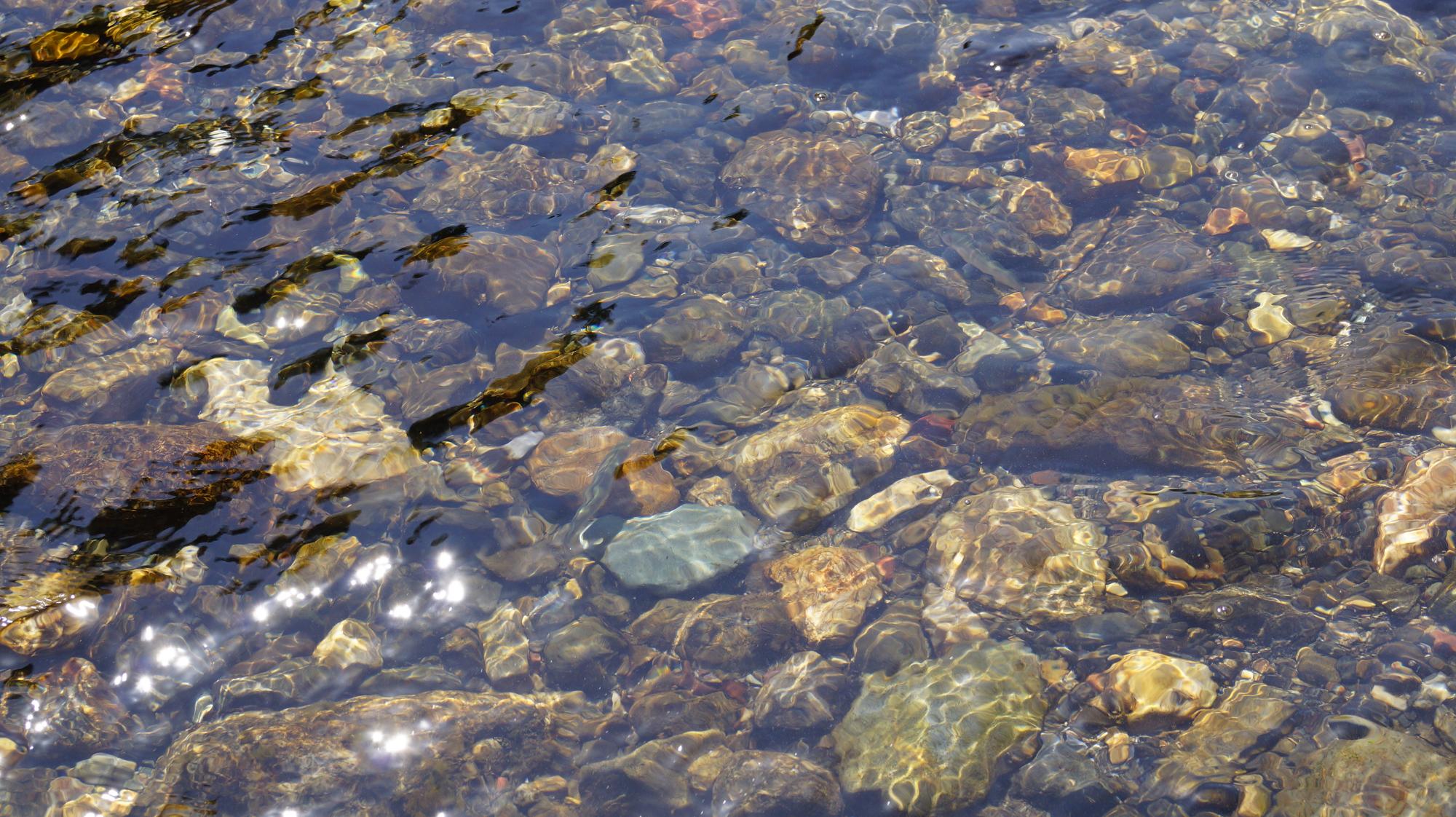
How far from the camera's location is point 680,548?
6383 mm

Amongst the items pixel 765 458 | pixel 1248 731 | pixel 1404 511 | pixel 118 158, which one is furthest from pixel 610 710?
pixel 118 158

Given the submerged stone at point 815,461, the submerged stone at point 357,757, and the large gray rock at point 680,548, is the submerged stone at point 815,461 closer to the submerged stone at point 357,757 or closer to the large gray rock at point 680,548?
the large gray rock at point 680,548

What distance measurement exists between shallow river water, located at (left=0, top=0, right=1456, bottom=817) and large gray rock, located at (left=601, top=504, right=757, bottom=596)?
3 cm

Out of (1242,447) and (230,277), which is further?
(230,277)

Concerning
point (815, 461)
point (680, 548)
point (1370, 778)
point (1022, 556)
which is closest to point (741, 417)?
point (815, 461)

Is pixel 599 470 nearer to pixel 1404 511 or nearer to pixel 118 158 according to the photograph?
pixel 1404 511

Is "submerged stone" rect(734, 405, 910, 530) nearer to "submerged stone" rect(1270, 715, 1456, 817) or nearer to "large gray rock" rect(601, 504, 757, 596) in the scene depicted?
"large gray rock" rect(601, 504, 757, 596)

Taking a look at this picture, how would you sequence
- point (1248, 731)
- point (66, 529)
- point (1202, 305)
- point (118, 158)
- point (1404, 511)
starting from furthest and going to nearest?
point (118, 158) < point (1202, 305) < point (66, 529) < point (1404, 511) < point (1248, 731)

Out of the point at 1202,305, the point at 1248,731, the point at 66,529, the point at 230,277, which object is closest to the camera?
the point at 1248,731

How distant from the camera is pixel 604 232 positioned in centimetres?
829

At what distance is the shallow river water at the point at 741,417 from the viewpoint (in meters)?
5.34

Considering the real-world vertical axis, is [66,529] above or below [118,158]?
below

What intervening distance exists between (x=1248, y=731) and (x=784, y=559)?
2.94 m

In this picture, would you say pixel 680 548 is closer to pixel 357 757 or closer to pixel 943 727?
pixel 943 727
